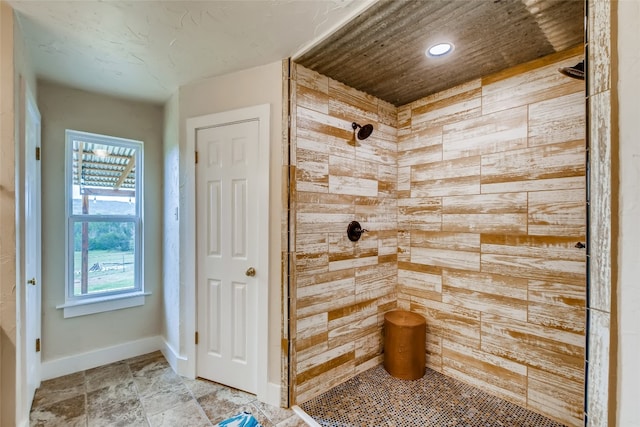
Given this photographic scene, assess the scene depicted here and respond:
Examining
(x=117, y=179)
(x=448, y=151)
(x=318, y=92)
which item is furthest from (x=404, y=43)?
(x=117, y=179)

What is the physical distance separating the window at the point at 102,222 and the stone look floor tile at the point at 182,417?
3.99 ft

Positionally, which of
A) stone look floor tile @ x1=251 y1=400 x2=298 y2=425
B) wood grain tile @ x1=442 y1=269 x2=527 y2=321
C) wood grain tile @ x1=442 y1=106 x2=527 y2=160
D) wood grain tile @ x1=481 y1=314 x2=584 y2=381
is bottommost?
stone look floor tile @ x1=251 y1=400 x2=298 y2=425

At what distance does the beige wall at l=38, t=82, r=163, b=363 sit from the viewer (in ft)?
7.54

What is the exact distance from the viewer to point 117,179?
8.86 feet

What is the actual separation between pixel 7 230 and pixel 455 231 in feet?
9.38

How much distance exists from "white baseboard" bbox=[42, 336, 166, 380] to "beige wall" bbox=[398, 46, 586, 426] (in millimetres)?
2549

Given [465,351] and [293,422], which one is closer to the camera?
[293,422]

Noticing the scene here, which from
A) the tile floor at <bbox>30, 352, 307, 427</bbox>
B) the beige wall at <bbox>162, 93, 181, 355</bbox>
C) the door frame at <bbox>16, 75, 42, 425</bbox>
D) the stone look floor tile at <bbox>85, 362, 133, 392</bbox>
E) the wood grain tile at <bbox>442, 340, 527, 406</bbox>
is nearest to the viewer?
the door frame at <bbox>16, 75, 42, 425</bbox>

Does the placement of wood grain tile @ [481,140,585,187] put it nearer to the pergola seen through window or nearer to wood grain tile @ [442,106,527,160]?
wood grain tile @ [442,106,527,160]

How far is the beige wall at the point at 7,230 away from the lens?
4.66 feet

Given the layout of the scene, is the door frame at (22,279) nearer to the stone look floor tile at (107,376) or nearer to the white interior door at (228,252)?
the stone look floor tile at (107,376)

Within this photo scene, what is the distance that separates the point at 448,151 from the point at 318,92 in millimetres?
1176

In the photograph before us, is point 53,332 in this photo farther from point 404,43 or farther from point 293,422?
point 404,43

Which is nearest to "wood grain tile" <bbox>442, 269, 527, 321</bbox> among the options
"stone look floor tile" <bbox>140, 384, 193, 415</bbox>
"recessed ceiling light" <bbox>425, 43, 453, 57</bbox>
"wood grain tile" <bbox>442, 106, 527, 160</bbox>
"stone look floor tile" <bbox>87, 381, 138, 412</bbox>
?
"wood grain tile" <bbox>442, 106, 527, 160</bbox>
